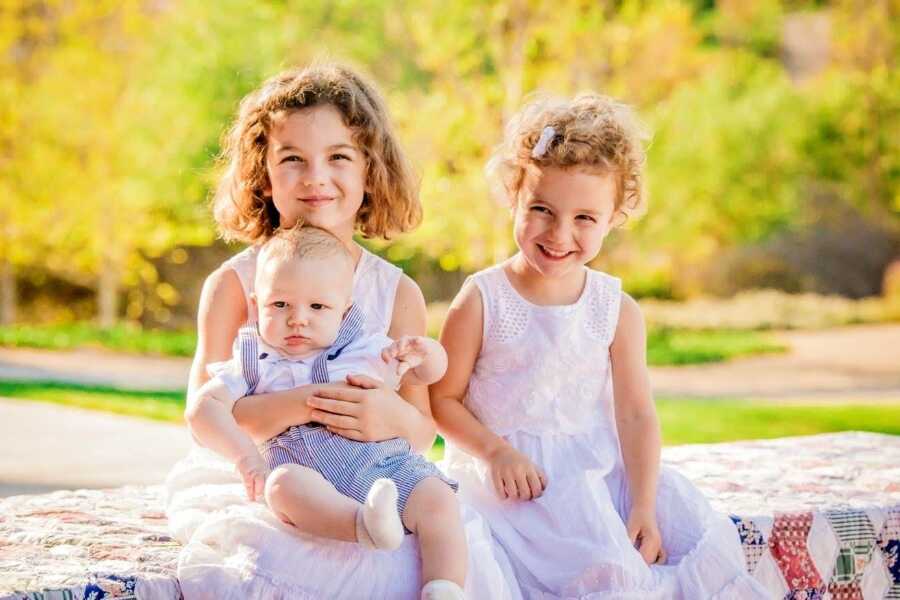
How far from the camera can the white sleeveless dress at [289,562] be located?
203 cm

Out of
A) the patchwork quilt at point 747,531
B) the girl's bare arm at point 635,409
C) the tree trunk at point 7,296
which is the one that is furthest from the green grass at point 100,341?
the girl's bare arm at point 635,409

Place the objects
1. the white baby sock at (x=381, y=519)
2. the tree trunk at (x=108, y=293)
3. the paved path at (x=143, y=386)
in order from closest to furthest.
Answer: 1. the white baby sock at (x=381, y=519)
2. the paved path at (x=143, y=386)
3. the tree trunk at (x=108, y=293)

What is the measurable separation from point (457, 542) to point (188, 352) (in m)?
8.32

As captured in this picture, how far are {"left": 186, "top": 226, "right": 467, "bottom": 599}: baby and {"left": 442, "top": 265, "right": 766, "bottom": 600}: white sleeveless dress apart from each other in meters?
0.23

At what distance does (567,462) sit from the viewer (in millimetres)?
2426

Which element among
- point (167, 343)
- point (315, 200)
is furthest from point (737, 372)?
point (315, 200)

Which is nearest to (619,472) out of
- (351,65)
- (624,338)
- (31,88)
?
(624,338)

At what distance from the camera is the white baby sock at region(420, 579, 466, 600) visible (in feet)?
6.31

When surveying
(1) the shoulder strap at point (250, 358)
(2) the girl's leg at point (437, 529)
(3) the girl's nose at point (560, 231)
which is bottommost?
(2) the girl's leg at point (437, 529)

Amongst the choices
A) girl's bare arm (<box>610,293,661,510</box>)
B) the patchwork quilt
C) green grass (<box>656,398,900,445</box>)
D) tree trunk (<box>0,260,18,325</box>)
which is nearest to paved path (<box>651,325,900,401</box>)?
green grass (<box>656,398,900,445</box>)

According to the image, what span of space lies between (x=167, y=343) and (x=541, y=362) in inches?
321

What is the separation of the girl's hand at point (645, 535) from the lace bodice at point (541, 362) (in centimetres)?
23

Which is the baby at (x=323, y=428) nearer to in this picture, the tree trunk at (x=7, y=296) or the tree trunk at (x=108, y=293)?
the tree trunk at (x=108, y=293)

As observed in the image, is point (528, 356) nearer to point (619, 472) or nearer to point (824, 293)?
point (619, 472)
